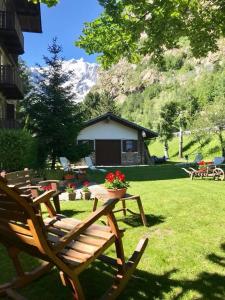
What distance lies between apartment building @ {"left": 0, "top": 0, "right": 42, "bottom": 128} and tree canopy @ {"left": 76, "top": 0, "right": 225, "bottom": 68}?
482 inches

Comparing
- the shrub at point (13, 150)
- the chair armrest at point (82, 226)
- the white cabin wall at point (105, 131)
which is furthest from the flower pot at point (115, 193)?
the white cabin wall at point (105, 131)

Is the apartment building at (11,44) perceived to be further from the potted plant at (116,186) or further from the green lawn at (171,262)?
the potted plant at (116,186)

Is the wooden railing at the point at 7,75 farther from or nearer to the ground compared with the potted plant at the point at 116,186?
farther from the ground

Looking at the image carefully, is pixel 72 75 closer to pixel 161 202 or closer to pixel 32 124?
pixel 32 124

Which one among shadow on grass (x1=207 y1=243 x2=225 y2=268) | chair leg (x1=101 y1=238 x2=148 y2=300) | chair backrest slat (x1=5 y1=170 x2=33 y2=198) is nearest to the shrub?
chair backrest slat (x1=5 y1=170 x2=33 y2=198)

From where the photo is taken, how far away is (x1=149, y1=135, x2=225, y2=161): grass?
127ft

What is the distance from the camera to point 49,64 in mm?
23641

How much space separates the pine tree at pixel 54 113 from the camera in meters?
22.1

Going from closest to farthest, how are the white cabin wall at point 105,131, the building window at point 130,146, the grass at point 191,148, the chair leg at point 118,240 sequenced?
the chair leg at point 118,240 < the white cabin wall at point 105,131 < the building window at point 130,146 < the grass at point 191,148

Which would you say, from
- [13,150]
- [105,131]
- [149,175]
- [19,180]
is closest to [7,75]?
[13,150]

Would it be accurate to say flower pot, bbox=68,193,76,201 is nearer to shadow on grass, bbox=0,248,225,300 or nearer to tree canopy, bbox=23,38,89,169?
shadow on grass, bbox=0,248,225,300

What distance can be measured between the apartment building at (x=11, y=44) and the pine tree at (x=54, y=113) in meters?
1.31

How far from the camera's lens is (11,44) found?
75.9 ft

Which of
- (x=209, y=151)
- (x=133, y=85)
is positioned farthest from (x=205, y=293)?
(x=133, y=85)
